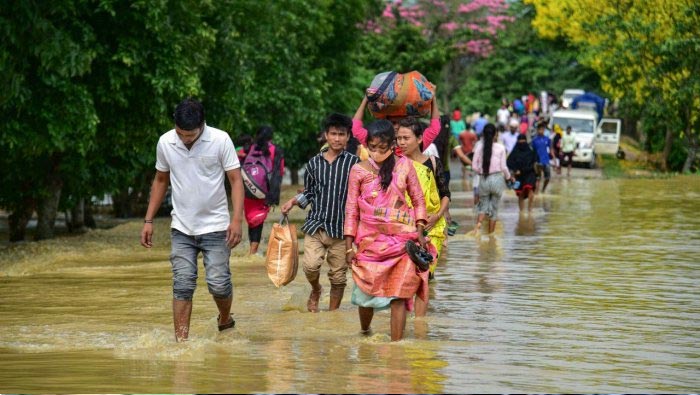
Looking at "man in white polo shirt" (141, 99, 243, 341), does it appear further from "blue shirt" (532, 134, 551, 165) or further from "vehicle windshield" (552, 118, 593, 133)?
"vehicle windshield" (552, 118, 593, 133)

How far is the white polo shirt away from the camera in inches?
397

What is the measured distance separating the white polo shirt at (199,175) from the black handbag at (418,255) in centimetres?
128

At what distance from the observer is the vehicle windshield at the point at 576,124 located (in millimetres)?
49750

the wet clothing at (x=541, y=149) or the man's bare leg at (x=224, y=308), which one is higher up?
the wet clothing at (x=541, y=149)

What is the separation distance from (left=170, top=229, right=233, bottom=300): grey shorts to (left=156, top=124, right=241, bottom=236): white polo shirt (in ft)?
0.19

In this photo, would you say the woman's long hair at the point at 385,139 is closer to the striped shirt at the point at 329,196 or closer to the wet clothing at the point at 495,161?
the striped shirt at the point at 329,196

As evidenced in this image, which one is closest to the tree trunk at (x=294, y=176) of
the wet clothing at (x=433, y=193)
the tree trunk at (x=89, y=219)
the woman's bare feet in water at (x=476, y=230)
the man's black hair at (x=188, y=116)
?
the tree trunk at (x=89, y=219)

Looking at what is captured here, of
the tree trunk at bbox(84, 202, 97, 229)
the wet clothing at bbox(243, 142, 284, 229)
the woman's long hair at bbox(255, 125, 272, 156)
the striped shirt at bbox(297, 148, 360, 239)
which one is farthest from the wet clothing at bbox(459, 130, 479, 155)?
the striped shirt at bbox(297, 148, 360, 239)

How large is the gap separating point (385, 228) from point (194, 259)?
130 cm

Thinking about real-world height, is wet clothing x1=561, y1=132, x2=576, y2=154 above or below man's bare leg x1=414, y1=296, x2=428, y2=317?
above

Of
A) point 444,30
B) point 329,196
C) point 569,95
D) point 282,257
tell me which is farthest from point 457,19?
point 282,257

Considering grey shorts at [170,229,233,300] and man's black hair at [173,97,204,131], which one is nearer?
man's black hair at [173,97,204,131]

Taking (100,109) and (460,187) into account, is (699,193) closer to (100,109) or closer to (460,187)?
(460,187)

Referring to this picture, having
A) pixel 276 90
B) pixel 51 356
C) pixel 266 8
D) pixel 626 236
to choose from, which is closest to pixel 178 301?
pixel 51 356
